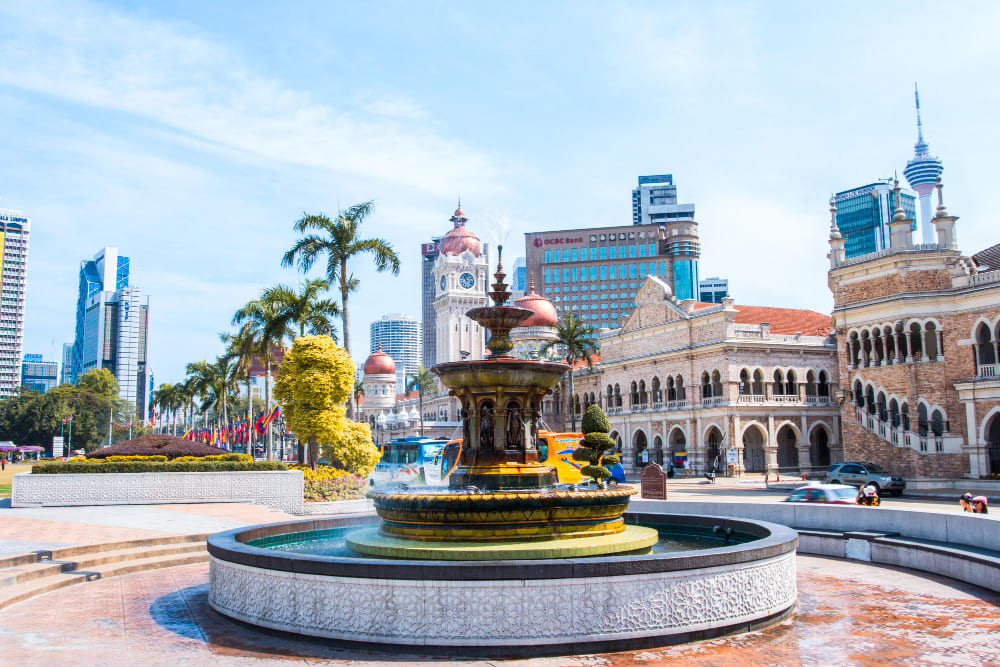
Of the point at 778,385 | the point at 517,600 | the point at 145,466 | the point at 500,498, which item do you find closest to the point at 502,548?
the point at 500,498

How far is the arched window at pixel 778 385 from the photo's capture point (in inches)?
1953

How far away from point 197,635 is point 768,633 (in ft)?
21.8

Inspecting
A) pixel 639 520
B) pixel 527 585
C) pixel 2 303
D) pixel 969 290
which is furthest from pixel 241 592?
pixel 2 303

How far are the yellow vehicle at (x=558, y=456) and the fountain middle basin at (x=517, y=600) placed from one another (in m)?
12.4

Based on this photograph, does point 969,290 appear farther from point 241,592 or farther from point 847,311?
point 241,592

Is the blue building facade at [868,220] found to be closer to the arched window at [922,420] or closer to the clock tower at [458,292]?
the clock tower at [458,292]

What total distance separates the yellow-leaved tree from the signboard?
32.5ft

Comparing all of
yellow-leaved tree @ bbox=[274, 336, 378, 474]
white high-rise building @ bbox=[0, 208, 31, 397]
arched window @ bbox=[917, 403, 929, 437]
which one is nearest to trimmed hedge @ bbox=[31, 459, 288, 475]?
yellow-leaved tree @ bbox=[274, 336, 378, 474]

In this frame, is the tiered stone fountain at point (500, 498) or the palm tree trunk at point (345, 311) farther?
the palm tree trunk at point (345, 311)

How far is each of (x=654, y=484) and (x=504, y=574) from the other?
59.1 ft

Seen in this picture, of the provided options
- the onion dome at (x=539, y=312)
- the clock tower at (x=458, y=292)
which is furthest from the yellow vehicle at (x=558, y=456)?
the clock tower at (x=458, y=292)

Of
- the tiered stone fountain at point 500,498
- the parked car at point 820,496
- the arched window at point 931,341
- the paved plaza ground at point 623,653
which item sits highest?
the arched window at point 931,341

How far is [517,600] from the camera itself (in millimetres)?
8312

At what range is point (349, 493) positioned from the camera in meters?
26.3
